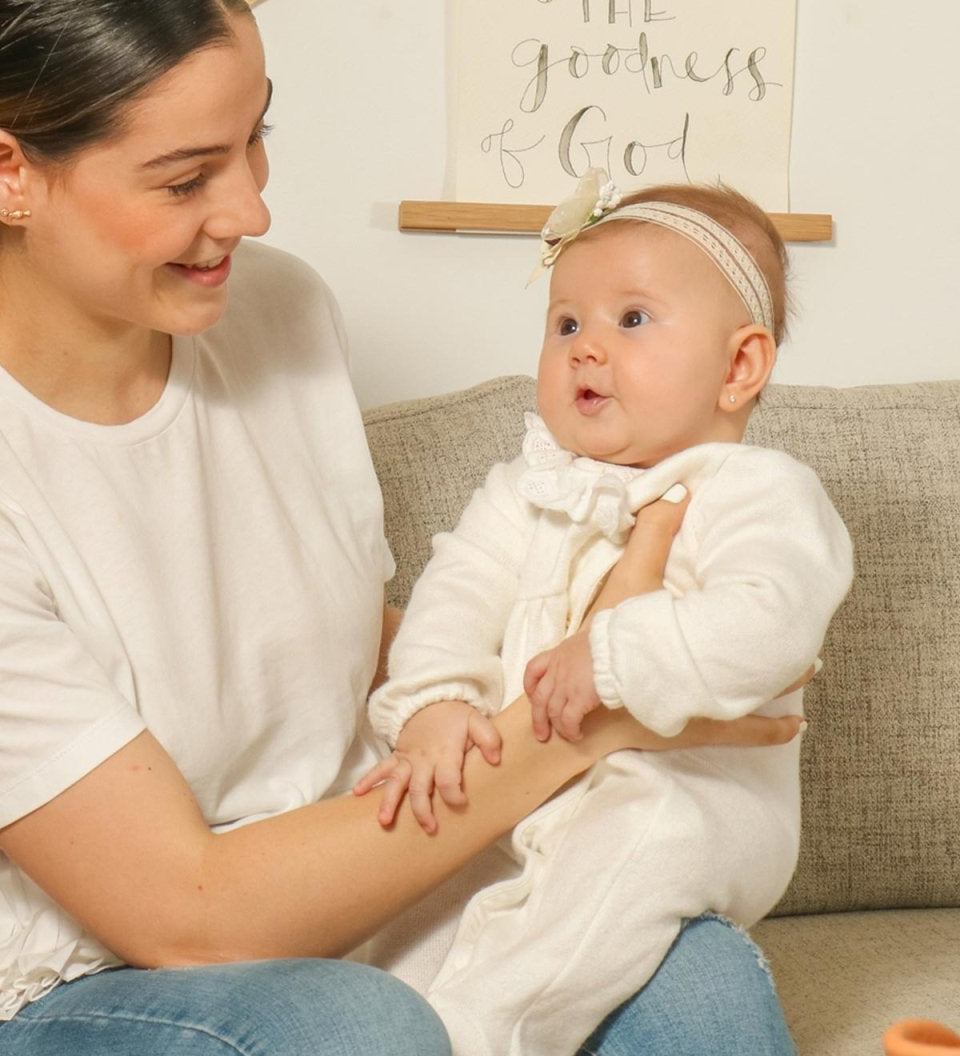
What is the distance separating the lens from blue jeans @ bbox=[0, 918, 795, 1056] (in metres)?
1.12

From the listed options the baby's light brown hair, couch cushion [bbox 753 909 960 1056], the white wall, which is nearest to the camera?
the baby's light brown hair

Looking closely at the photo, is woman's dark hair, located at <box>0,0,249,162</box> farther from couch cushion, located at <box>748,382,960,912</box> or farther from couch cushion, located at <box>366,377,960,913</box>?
couch cushion, located at <box>748,382,960,912</box>

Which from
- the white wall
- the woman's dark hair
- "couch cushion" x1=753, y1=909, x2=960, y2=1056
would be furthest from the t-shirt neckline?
"couch cushion" x1=753, y1=909, x2=960, y2=1056

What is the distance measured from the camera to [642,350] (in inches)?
53.1

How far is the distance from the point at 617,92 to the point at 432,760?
1.20 m

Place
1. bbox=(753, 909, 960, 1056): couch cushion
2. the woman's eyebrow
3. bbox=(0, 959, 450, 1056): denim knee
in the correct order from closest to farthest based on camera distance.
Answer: bbox=(0, 959, 450, 1056): denim knee, the woman's eyebrow, bbox=(753, 909, 960, 1056): couch cushion

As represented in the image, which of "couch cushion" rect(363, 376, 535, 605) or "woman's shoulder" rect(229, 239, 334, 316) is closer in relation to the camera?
"woman's shoulder" rect(229, 239, 334, 316)

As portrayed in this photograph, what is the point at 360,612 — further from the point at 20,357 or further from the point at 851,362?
the point at 851,362

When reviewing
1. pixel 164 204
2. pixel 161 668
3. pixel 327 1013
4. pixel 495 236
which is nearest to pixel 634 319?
pixel 164 204

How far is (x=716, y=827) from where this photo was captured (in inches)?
48.7

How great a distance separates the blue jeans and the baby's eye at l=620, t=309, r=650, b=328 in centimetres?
54

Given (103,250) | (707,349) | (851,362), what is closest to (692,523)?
(707,349)

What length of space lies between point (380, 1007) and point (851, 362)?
144cm

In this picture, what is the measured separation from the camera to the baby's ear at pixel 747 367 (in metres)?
1.40
